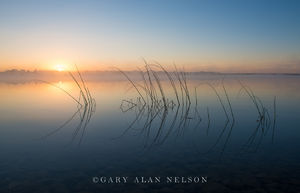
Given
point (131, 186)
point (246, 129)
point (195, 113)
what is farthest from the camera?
point (195, 113)

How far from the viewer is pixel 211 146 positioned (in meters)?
6.68

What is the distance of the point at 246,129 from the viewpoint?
847 cm

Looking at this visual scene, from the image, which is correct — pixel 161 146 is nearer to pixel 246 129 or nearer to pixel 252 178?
pixel 252 178

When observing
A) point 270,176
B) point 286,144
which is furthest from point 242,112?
point 270,176

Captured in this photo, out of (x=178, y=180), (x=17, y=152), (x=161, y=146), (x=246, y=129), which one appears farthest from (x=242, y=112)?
(x=17, y=152)

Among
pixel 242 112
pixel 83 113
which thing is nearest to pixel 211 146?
pixel 242 112

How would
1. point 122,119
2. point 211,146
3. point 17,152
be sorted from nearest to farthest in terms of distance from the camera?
point 17,152 → point 211,146 → point 122,119

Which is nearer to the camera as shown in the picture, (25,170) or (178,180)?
(178,180)

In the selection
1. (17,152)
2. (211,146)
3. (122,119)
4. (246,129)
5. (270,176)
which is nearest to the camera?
(270,176)

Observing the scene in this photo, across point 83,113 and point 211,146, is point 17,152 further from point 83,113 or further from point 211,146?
point 83,113

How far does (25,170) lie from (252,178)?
4050 mm

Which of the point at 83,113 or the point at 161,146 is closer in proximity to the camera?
the point at 161,146

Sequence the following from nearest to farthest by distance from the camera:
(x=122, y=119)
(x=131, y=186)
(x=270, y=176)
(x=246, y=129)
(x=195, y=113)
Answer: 1. (x=131, y=186)
2. (x=270, y=176)
3. (x=246, y=129)
4. (x=122, y=119)
5. (x=195, y=113)

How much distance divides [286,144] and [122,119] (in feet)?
18.6
